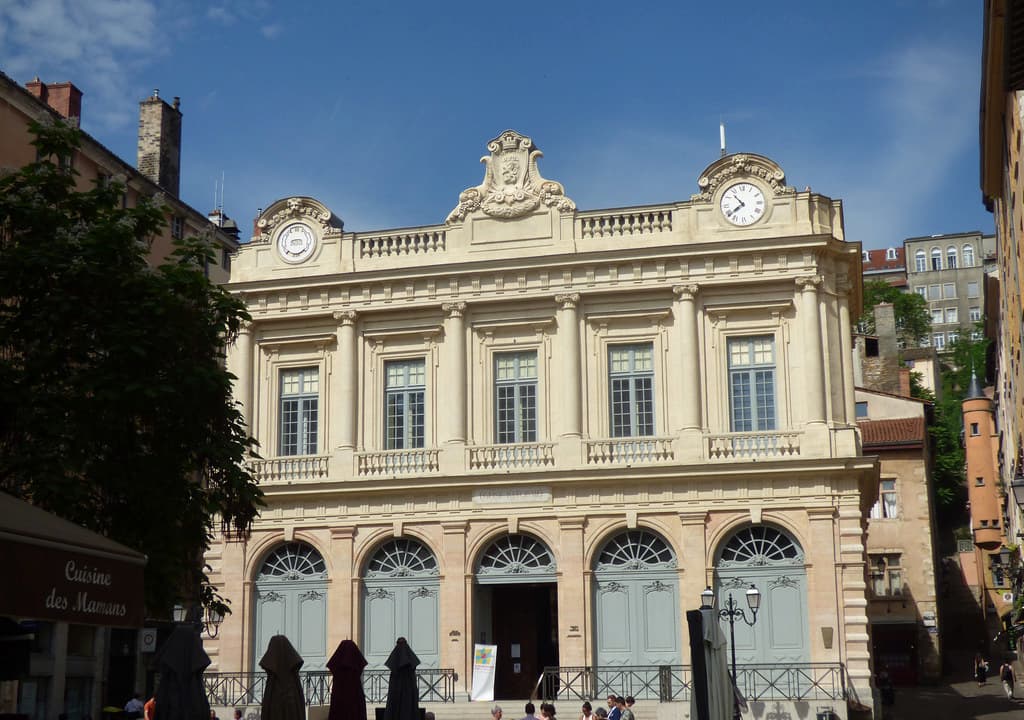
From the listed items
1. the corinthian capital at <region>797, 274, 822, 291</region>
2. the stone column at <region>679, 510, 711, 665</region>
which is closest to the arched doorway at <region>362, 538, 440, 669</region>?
the stone column at <region>679, 510, 711, 665</region>

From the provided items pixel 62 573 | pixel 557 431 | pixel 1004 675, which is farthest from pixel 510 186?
pixel 62 573

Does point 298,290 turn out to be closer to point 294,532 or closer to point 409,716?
point 294,532

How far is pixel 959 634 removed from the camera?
2133 inches

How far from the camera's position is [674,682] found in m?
28.5

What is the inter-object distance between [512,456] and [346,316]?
5704 millimetres

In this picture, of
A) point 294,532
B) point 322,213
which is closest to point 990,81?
point 322,213

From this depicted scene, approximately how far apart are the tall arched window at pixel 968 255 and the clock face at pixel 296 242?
289 feet

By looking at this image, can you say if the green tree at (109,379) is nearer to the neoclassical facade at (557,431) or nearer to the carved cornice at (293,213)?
the neoclassical facade at (557,431)

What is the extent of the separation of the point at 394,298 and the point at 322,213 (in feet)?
11.1

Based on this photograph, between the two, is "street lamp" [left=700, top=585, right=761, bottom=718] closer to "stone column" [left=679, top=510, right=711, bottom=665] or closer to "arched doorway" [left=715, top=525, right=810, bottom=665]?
"arched doorway" [left=715, top=525, right=810, bottom=665]

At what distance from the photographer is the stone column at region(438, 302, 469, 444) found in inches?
1235

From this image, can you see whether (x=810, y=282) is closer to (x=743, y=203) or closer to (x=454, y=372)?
(x=743, y=203)

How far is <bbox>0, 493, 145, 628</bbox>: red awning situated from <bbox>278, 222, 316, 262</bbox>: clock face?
964 inches

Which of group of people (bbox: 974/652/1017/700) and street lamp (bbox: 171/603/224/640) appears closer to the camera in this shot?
street lamp (bbox: 171/603/224/640)
